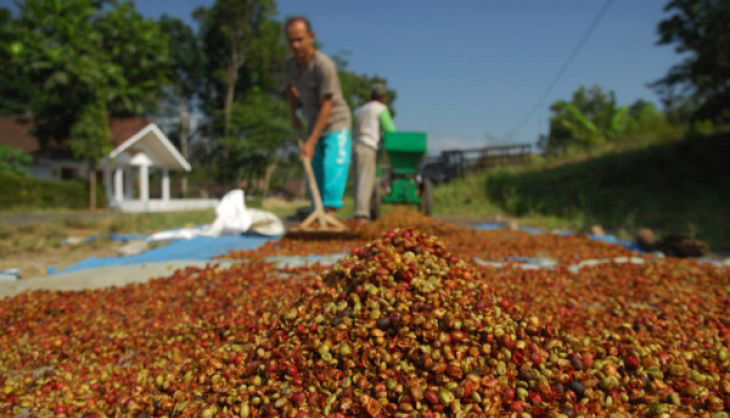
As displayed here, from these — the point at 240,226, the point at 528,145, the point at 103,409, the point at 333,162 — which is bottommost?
the point at 103,409

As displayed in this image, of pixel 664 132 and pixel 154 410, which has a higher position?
pixel 664 132

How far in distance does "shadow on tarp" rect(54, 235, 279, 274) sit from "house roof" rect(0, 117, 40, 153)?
21694 millimetres

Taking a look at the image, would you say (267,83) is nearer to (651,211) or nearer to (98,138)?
(98,138)

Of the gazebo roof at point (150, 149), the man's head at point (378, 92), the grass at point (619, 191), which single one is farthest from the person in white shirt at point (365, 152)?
the gazebo roof at point (150, 149)

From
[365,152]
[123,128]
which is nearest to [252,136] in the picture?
[123,128]

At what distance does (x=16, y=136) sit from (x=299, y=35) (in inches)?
987

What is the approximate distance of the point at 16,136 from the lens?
22828 mm

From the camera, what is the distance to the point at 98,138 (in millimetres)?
18094

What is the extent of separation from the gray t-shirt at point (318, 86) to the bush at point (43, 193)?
15118 millimetres

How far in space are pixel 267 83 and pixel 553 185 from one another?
24.8 meters

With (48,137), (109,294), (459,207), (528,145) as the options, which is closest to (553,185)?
(459,207)

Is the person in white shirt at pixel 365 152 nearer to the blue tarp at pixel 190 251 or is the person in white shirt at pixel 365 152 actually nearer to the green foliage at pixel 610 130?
the blue tarp at pixel 190 251

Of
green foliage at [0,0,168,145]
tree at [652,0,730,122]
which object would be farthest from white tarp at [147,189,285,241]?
green foliage at [0,0,168,145]

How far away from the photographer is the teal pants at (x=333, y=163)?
502 centimetres
